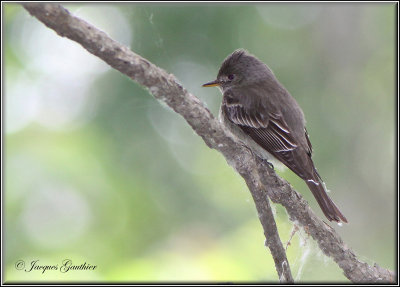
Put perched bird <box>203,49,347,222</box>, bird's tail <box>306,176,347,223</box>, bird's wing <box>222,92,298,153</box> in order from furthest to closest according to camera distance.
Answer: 1. bird's wing <box>222,92,298,153</box>
2. perched bird <box>203,49,347,222</box>
3. bird's tail <box>306,176,347,223</box>

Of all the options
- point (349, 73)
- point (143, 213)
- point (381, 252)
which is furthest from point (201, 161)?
point (349, 73)

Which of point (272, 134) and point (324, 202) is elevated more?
point (272, 134)

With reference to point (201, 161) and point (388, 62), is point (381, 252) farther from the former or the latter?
point (388, 62)

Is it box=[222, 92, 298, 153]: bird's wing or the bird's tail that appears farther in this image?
box=[222, 92, 298, 153]: bird's wing

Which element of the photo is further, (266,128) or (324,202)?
(266,128)

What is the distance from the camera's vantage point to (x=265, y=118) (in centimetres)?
414

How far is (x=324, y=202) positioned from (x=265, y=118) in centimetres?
79

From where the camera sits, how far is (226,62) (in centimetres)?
461

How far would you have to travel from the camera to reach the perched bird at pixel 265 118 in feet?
12.9

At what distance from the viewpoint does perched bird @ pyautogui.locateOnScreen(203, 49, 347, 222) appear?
394cm
